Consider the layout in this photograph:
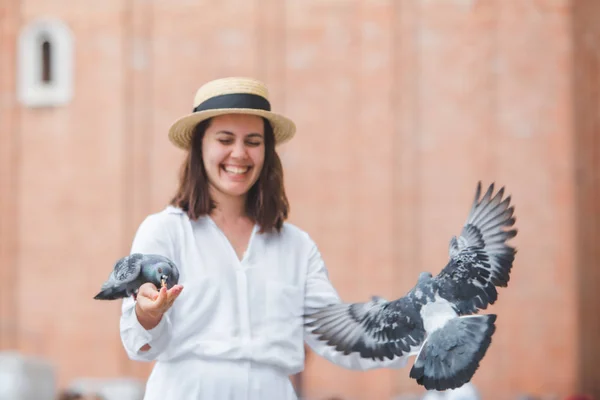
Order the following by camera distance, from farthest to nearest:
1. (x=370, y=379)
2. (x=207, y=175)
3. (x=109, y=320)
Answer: (x=109, y=320) < (x=370, y=379) < (x=207, y=175)

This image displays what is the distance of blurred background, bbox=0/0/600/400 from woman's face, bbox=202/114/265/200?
970cm

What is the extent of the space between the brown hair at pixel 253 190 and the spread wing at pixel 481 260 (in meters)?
0.52

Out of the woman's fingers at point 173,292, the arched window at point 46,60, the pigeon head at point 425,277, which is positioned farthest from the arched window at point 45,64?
the woman's fingers at point 173,292

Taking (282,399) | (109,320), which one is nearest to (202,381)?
(282,399)

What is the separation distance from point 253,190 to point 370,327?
508mm

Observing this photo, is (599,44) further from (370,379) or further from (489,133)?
(370,379)

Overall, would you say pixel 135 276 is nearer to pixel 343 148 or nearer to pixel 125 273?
pixel 125 273

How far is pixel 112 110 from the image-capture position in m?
14.4

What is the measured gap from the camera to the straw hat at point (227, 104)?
9.55ft

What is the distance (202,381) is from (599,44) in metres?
11.9

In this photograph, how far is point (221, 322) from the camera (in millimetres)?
2824

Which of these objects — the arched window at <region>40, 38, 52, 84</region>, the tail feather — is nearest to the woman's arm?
the tail feather

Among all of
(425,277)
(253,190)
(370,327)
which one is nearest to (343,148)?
(253,190)

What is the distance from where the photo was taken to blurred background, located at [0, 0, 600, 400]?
42.3 feet
